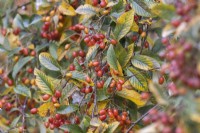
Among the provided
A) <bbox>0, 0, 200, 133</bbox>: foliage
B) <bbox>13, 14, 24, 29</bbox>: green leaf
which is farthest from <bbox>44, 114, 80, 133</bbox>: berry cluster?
<bbox>13, 14, 24, 29</bbox>: green leaf

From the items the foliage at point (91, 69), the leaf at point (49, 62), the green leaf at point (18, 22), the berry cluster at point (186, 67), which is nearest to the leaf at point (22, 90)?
the foliage at point (91, 69)

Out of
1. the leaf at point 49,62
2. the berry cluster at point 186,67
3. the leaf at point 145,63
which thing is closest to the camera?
the berry cluster at point 186,67

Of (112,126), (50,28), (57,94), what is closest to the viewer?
(112,126)

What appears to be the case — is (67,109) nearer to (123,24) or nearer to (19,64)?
(123,24)

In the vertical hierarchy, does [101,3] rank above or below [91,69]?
above

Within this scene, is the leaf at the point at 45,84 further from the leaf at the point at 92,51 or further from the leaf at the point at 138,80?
the leaf at the point at 138,80

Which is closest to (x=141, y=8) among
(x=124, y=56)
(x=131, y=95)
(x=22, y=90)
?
(x=124, y=56)
